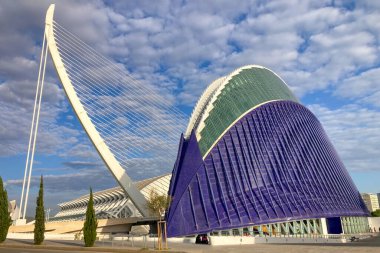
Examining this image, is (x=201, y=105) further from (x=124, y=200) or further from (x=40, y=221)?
(x=124, y=200)

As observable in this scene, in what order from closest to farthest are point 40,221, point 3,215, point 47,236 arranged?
1. point 40,221
2. point 3,215
3. point 47,236

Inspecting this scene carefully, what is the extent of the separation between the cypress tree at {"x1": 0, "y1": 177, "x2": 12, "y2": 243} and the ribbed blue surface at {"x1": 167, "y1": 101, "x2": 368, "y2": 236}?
656 inches

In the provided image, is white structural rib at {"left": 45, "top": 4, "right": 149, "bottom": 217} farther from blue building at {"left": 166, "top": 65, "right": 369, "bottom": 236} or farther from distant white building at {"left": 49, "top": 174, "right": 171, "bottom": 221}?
distant white building at {"left": 49, "top": 174, "right": 171, "bottom": 221}

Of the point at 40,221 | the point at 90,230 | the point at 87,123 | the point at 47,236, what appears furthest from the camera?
the point at 47,236

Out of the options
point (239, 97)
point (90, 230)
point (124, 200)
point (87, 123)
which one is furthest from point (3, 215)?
point (124, 200)

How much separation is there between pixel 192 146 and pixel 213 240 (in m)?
14.5

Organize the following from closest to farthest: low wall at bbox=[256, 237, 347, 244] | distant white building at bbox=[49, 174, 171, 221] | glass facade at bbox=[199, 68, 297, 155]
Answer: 1. low wall at bbox=[256, 237, 347, 244]
2. glass facade at bbox=[199, 68, 297, 155]
3. distant white building at bbox=[49, 174, 171, 221]

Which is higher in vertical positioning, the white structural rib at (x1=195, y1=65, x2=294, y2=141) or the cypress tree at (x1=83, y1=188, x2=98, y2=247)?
the white structural rib at (x1=195, y1=65, x2=294, y2=141)

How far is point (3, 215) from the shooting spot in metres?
39.6

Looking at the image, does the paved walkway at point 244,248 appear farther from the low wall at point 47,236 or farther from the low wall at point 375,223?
the low wall at point 375,223

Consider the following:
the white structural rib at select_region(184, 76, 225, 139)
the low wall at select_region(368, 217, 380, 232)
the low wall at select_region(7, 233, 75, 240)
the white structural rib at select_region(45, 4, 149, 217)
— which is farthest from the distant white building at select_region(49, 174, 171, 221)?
the low wall at select_region(368, 217, 380, 232)

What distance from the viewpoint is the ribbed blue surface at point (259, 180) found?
44.6 meters

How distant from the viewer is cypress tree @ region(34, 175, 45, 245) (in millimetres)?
37000

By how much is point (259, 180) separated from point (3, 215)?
2980 cm
